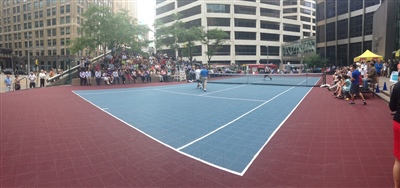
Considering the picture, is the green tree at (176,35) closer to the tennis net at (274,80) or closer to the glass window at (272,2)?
the tennis net at (274,80)

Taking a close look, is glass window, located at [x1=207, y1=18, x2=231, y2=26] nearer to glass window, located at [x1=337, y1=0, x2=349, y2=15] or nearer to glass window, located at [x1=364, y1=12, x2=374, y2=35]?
glass window, located at [x1=337, y1=0, x2=349, y2=15]

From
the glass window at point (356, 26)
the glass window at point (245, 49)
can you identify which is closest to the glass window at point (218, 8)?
the glass window at point (245, 49)

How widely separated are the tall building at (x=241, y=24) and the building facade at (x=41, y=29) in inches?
996

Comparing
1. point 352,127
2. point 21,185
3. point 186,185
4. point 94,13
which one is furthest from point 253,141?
point 94,13

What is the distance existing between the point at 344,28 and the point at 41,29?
83.1m

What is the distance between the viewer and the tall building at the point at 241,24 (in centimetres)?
6588

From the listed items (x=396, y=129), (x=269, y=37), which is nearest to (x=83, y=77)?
(x=396, y=129)

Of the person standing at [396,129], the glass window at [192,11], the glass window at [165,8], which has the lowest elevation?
the person standing at [396,129]

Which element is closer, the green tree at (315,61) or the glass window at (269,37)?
the green tree at (315,61)

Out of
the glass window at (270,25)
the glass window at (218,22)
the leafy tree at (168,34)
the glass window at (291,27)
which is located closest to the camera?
the leafy tree at (168,34)

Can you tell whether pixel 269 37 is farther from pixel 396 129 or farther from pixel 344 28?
pixel 396 129

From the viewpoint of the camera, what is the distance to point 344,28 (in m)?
55.4

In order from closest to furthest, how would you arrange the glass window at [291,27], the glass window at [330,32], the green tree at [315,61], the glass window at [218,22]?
1. the green tree at [315,61]
2. the glass window at [330,32]
3. the glass window at [218,22]
4. the glass window at [291,27]

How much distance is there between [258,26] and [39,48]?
6623 centimetres
